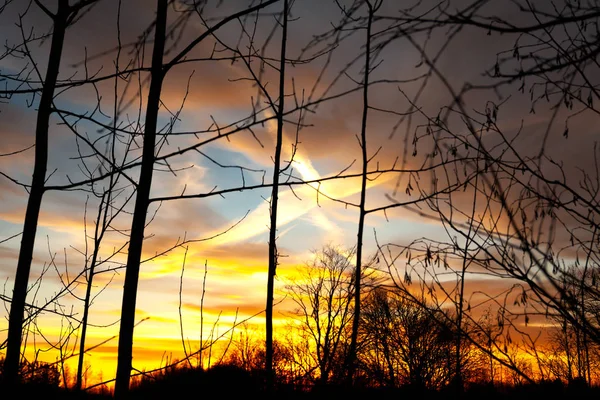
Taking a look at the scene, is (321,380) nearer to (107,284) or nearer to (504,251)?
(504,251)

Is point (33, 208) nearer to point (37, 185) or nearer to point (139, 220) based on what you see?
point (37, 185)

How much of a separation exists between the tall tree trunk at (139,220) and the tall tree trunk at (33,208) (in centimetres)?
78

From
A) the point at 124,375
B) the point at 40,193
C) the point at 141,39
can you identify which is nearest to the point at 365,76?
the point at 141,39

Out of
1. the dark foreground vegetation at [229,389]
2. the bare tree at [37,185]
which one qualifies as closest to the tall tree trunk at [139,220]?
the dark foreground vegetation at [229,389]

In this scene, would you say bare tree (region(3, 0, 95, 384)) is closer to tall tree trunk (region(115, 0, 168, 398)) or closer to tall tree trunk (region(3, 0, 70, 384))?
tall tree trunk (region(3, 0, 70, 384))

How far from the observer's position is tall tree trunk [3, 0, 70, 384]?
3.09m

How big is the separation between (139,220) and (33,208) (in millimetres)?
814

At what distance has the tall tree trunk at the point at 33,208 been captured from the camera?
309 cm

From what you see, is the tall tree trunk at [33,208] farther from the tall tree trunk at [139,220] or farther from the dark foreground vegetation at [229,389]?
the tall tree trunk at [139,220]

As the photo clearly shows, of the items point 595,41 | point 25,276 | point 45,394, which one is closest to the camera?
point 595,41

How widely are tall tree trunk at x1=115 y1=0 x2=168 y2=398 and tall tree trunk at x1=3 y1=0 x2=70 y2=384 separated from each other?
0.78 meters

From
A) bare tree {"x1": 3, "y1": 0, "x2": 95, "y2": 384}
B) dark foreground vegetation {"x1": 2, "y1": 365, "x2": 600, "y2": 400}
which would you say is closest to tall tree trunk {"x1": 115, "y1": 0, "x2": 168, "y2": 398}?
dark foreground vegetation {"x1": 2, "y1": 365, "x2": 600, "y2": 400}

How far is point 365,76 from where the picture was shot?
536 centimetres

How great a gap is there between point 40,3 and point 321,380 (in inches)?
147
